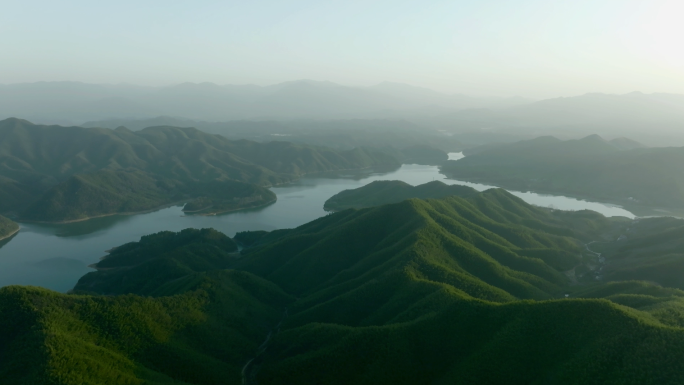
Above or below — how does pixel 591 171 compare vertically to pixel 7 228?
below

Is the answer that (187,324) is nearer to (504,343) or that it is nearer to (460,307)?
(460,307)

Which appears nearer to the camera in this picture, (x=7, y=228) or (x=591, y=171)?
(x=7, y=228)

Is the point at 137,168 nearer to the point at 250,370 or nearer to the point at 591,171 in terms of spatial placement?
the point at 250,370

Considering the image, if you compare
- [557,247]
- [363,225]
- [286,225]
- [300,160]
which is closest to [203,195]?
[286,225]

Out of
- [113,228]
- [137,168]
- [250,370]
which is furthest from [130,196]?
[250,370]

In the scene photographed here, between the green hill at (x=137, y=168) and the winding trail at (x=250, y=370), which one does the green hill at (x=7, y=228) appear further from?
the winding trail at (x=250, y=370)

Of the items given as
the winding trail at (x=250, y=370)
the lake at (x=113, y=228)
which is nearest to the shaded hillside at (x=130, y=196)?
the lake at (x=113, y=228)

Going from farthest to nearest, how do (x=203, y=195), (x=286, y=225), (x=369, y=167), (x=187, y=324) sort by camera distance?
(x=369, y=167)
(x=203, y=195)
(x=286, y=225)
(x=187, y=324)
